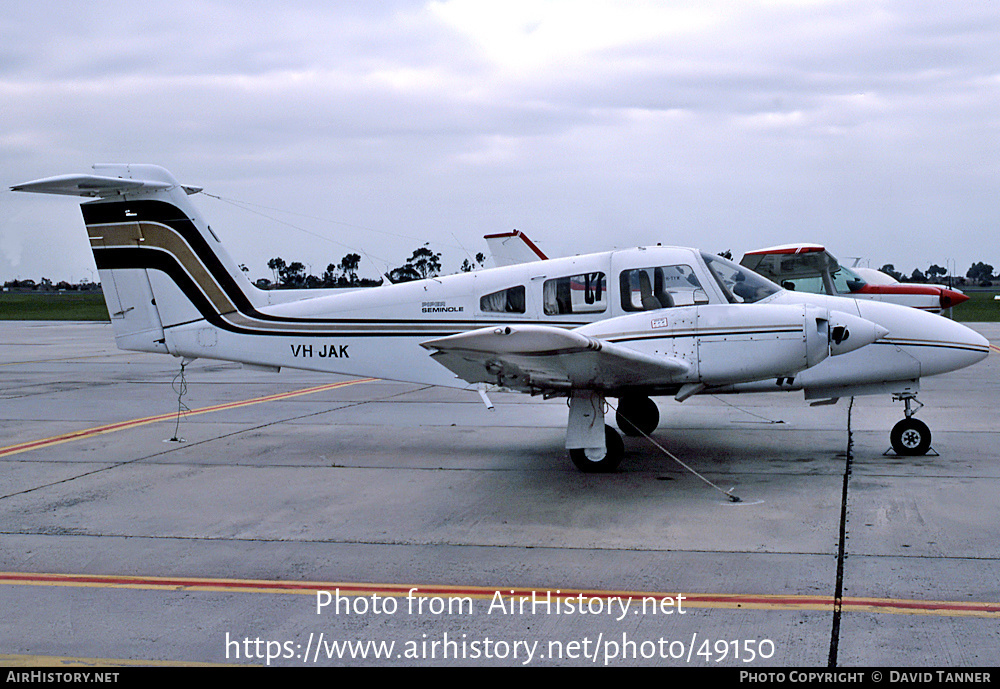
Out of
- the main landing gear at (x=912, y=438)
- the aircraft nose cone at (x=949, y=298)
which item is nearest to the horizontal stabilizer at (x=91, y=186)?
the main landing gear at (x=912, y=438)

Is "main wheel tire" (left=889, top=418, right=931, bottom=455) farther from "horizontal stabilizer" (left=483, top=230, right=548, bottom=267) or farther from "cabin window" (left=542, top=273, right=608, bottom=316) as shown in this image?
"horizontal stabilizer" (left=483, top=230, right=548, bottom=267)

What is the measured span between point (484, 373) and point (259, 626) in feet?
13.1

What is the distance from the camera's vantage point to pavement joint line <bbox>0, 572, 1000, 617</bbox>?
5031mm

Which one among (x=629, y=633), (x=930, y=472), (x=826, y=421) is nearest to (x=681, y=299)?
(x=930, y=472)

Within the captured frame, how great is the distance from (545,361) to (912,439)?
4446 mm

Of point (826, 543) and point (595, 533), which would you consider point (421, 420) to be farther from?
point (826, 543)

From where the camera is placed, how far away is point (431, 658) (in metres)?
4.47

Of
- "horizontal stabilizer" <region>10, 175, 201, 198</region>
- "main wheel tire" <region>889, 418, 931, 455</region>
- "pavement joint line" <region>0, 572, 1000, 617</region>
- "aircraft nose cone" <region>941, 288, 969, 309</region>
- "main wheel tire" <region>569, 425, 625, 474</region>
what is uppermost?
"horizontal stabilizer" <region>10, 175, 201, 198</region>

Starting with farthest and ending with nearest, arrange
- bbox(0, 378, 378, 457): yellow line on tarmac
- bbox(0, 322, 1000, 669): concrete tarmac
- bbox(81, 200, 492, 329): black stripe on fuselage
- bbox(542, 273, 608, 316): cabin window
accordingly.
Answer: bbox(0, 378, 378, 457): yellow line on tarmac, bbox(81, 200, 492, 329): black stripe on fuselage, bbox(542, 273, 608, 316): cabin window, bbox(0, 322, 1000, 669): concrete tarmac

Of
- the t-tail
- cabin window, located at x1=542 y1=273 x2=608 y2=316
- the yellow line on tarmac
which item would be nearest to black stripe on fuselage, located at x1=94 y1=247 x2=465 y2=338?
the t-tail

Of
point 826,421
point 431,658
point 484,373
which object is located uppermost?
point 484,373

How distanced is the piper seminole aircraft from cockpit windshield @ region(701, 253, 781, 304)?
0.02 m
